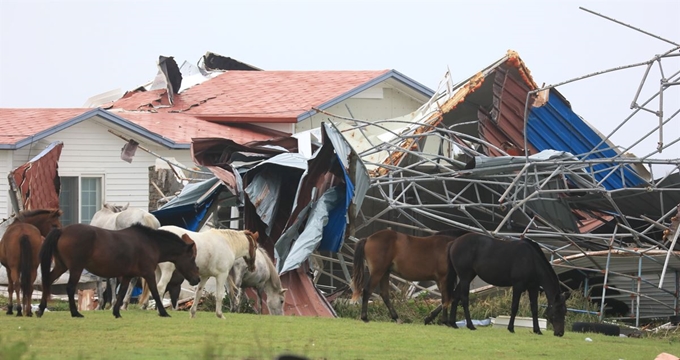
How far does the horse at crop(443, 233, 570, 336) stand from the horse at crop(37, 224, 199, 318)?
3.86 m

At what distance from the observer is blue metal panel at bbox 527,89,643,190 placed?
2419 centimetres

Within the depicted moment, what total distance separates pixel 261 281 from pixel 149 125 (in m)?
12.3

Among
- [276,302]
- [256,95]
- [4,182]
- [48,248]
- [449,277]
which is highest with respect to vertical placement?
[256,95]

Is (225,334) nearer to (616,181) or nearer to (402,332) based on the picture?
(402,332)

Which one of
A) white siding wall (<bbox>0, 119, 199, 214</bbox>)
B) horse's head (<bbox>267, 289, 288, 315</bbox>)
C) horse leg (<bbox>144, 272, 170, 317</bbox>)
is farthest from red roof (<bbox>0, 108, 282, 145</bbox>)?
horse leg (<bbox>144, 272, 170, 317</bbox>)

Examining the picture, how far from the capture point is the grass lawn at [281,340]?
37.0ft

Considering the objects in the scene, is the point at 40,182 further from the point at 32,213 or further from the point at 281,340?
the point at 281,340

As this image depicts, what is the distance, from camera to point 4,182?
25.6 meters

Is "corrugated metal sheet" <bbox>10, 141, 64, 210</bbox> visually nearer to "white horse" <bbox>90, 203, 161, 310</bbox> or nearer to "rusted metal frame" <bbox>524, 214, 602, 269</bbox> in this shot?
"white horse" <bbox>90, 203, 161, 310</bbox>

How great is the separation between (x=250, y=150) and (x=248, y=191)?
2.59m

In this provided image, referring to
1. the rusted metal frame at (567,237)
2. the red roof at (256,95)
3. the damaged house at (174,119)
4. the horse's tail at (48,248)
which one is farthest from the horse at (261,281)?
the red roof at (256,95)

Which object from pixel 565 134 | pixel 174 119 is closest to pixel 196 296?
pixel 565 134

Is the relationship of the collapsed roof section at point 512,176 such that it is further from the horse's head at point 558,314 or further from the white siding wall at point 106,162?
the white siding wall at point 106,162

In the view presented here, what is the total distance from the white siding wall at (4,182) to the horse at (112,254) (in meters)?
10.8
